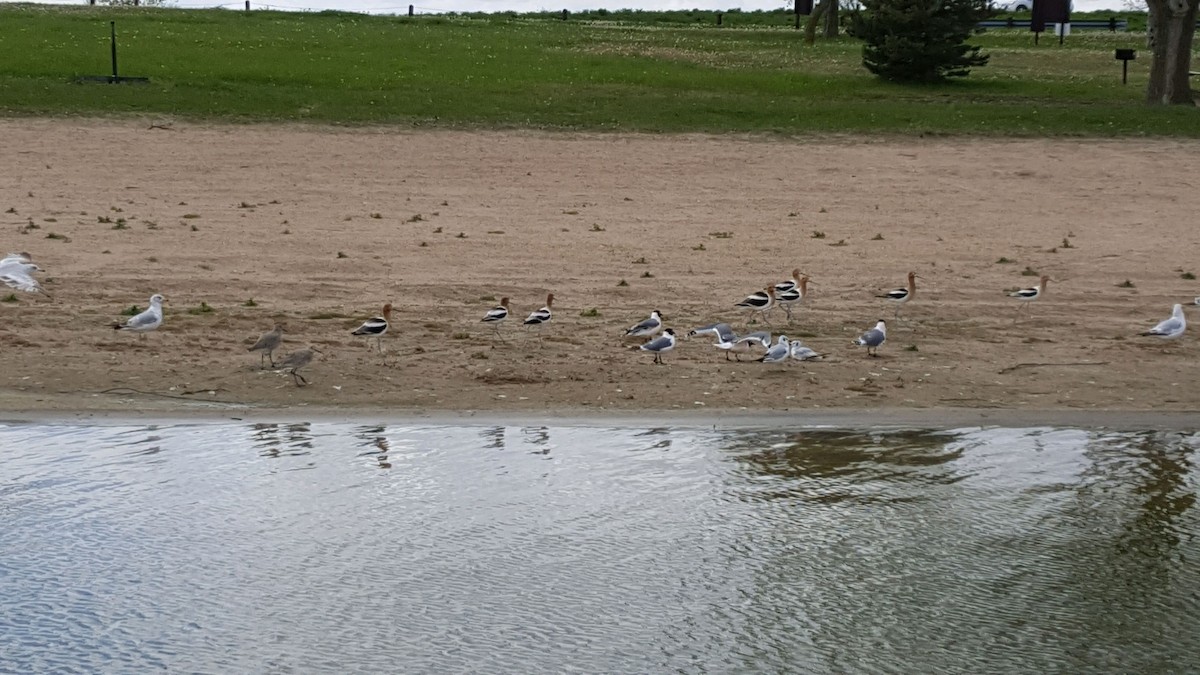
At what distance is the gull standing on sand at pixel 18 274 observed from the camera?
1631 cm

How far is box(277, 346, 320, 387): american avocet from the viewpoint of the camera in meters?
13.9

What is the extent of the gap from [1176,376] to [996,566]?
19.3 ft

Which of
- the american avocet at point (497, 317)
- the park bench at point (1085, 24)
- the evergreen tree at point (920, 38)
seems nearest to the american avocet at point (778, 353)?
the american avocet at point (497, 317)

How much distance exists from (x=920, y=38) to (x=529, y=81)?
12.5 metres

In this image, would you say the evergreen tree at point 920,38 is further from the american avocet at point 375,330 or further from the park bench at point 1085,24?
the park bench at point 1085,24

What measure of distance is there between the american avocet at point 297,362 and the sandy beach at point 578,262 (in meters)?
0.10

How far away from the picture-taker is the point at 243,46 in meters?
45.9

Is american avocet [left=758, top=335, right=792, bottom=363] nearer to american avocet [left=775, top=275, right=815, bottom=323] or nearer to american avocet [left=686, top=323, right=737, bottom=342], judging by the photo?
american avocet [left=686, top=323, right=737, bottom=342]

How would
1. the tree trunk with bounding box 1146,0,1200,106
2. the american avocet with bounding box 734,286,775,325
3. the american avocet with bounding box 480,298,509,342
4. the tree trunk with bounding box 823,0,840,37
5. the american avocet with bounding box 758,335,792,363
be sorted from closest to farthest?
the american avocet with bounding box 758,335,792,363 < the american avocet with bounding box 480,298,509,342 < the american avocet with bounding box 734,286,775,325 < the tree trunk with bounding box 1146,0,1200,106 < the tree trunk with bounding box 823,0,840,37

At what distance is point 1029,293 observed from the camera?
55.7ft

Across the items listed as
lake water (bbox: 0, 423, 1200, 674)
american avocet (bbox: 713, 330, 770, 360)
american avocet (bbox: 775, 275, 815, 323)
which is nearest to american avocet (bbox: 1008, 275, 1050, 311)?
american avocet (bbox: 775, 275, 815, 323)

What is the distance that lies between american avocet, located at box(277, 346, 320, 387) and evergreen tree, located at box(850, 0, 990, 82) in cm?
3225

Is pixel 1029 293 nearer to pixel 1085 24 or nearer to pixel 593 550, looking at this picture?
pixel 593 550

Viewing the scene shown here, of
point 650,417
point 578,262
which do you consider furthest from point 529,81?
point 650,417
